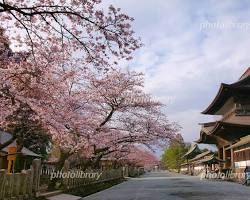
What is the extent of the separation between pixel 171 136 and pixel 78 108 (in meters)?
9.07

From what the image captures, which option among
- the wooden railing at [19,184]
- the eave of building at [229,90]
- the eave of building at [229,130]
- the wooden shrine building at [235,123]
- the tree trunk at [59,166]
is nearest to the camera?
the wooden railing at [19,184]

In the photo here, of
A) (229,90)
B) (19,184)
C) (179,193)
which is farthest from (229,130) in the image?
(19,184)

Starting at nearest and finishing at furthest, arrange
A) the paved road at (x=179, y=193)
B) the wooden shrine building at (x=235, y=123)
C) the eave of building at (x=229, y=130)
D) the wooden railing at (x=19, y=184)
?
the wooden railing at (x=19, y=184) → the paved road at (x=179, y=193) → the wooden shrine building at (x=235, y=123) → the eave of building at (x=229, y=130)

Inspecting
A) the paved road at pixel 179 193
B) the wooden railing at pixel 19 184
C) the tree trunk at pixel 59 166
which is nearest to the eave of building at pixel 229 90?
the paved road at pixel 179 193

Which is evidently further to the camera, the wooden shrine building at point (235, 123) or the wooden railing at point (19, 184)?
the wooden shrine building at point (235, 123)

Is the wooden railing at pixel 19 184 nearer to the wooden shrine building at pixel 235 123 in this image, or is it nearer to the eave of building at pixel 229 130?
the wooden shrine building at pixel 235 123

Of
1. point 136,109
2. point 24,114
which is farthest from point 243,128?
point 24,114

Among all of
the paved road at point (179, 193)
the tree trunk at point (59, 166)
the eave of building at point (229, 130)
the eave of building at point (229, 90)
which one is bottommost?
the paved road at point (179, 193)

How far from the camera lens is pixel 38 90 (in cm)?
1549

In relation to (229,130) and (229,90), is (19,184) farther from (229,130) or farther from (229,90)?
(229,90)

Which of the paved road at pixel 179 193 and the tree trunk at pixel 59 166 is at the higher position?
the tree trunk at pixel 59 166

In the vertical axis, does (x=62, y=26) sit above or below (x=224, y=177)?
above

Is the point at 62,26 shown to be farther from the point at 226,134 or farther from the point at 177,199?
the point at 226,134

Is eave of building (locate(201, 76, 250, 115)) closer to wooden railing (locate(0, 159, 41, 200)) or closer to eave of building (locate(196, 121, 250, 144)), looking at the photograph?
eave of building (locate(196, 121, 250, 144))
